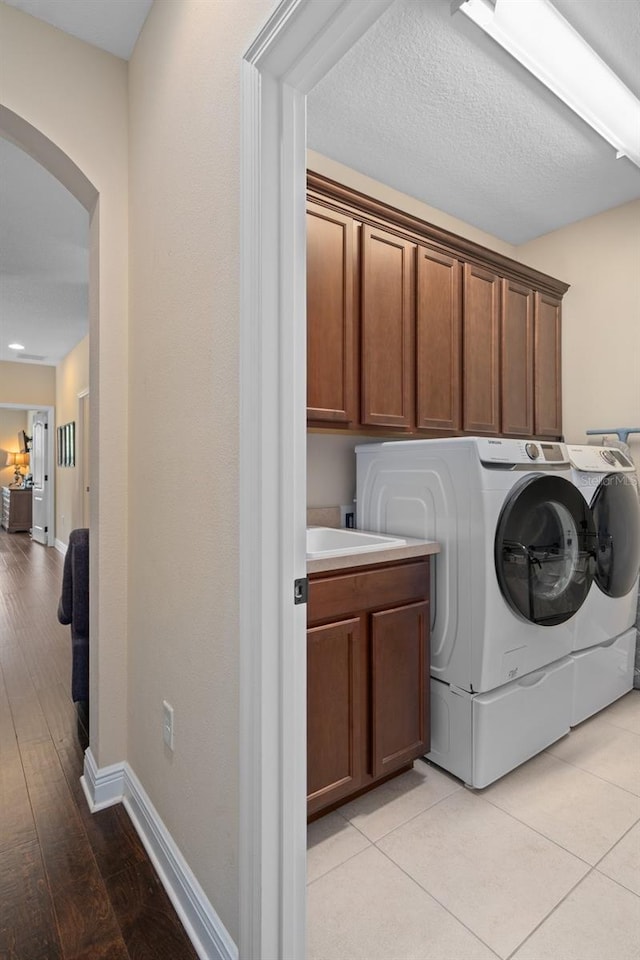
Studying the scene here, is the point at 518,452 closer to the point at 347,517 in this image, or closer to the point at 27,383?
the point at 347,517

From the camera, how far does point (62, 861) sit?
148 cm

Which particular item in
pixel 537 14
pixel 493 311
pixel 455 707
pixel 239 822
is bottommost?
pixel 455 707

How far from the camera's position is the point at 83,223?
3.13 meters

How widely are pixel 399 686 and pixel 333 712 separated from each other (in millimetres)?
306

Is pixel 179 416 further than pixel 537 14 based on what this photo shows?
No

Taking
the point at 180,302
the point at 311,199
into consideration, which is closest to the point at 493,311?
the point at 311,199

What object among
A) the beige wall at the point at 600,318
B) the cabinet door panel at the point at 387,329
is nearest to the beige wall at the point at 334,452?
the cabinet door panel at the point at 387,329

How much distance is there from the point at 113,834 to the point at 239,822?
32.2 inches

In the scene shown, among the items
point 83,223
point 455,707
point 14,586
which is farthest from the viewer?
point 14,586

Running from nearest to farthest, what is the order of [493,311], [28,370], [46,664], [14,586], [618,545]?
[618,545], [493,311], [46,664], [14,586], [28,370]

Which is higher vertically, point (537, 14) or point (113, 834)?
point (537, 14)

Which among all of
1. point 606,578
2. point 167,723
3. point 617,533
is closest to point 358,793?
point 167,723

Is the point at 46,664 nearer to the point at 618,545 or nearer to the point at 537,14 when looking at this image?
the point at 618,545

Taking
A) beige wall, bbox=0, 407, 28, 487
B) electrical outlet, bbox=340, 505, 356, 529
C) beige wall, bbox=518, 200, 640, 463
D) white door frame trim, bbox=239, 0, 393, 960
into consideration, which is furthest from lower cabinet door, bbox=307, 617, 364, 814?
beige wall, bbox=0, 407, 28, 487
